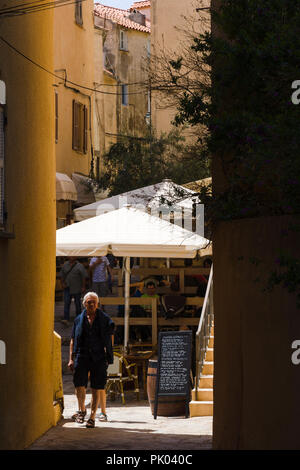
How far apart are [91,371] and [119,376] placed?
6.93 ft

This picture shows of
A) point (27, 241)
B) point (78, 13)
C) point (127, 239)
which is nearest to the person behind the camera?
point (27, 241)

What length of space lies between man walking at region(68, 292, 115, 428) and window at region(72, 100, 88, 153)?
1865cm

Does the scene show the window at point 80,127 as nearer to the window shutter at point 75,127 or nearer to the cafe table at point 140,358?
the window shutter at point 75,127

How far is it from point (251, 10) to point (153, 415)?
720 centimetres

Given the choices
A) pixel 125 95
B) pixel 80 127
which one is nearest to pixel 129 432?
pixel 80 127

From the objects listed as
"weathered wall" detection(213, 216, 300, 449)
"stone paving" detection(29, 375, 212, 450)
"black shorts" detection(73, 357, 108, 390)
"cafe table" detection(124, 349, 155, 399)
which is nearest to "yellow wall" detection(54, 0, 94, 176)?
"cafe table" detection(124, 349, 155, 399)

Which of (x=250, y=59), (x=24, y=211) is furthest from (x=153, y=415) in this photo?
(x=250, y=59)

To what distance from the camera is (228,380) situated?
29.4 ft

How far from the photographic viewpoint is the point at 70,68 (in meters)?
30.3

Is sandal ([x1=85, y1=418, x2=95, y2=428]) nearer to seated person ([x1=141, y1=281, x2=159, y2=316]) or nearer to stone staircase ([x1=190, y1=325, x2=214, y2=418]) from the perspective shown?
stone staircase ([x1=190, y1=325, x2=214, y2=418])

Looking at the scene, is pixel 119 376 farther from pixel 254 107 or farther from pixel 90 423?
pixel 254 107

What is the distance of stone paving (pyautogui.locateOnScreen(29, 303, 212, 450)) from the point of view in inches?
421

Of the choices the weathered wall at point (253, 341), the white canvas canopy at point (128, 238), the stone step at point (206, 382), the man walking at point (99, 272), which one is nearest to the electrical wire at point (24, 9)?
the weathered wall at point (253, 341)
